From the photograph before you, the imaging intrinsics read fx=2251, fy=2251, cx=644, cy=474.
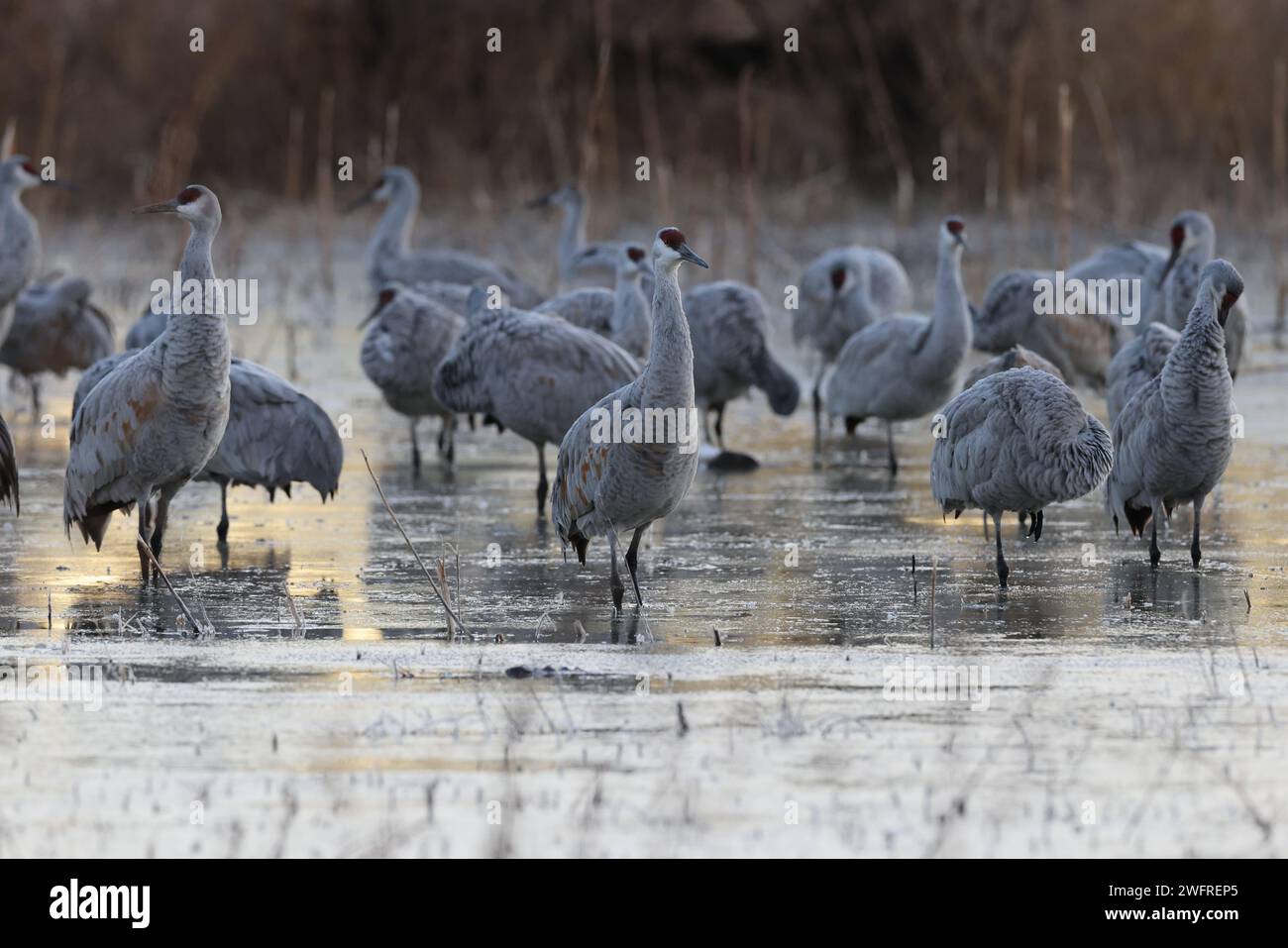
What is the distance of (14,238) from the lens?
15336 mm

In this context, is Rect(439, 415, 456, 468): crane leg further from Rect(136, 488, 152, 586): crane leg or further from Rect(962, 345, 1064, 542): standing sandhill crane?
Rect(136, 488, 152, 586): crane leg

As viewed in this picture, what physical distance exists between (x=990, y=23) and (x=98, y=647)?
20695 mm

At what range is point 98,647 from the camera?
756 centimetres

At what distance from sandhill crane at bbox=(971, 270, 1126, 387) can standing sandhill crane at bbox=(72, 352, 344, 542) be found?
229 inches

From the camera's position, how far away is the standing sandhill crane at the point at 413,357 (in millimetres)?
12969

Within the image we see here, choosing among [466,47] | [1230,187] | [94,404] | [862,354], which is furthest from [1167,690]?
[466,47]

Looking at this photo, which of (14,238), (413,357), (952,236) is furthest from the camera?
(14,238)

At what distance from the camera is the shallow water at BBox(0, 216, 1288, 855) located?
17.9 ft

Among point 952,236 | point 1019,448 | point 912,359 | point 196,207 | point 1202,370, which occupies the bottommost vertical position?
point 1019,448

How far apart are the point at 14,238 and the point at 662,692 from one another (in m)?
9.78

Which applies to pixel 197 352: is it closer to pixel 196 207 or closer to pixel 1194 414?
pixel 196 207

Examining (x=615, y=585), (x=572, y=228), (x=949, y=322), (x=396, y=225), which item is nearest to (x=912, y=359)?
(x=949, y=322)

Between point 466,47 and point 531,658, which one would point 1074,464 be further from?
point 466,47

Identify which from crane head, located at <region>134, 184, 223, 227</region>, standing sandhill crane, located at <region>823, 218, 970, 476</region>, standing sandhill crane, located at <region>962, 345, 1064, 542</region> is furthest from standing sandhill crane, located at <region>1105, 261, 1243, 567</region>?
crane head, located at <region>134, 184, 223, 227</region>
